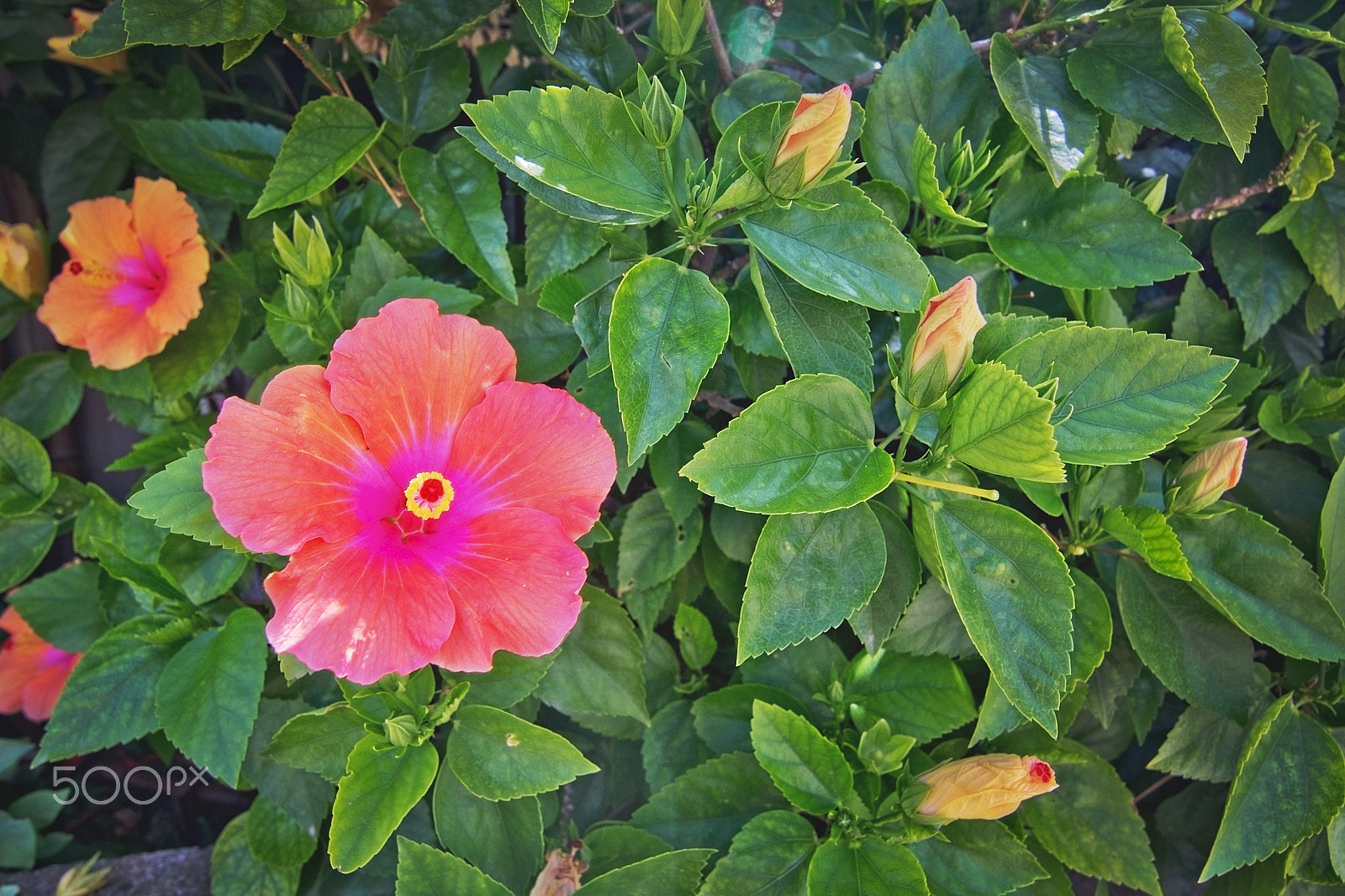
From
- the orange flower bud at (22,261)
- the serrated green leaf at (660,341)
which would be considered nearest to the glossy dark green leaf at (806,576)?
the serrated green leaf at (660,341)

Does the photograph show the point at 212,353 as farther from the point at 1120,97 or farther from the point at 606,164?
the point at 1120,97

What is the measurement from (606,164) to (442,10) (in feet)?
1.30

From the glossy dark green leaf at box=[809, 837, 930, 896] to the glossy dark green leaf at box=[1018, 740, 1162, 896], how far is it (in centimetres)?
24

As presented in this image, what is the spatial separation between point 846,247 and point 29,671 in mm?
1751

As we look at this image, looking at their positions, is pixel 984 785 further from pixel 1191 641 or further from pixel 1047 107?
pixel 1047 107

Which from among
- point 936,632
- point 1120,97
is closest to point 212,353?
point 936,632

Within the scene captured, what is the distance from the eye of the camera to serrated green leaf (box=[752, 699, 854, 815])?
0.99 meters

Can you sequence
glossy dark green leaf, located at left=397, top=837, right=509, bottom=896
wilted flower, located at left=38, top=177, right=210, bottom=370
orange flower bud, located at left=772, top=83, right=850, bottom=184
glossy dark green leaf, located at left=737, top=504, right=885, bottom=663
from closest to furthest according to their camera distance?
orange flower bud, located at left=772, top=83, right=850, bottom=184 → glossy dark green leaf, located at left=737, top=504, right=885, bottom=663 → glossy dark green leaf, located at left=397, top=837, right=509, bottom=896 → wilted flower, located at left=38, top=177, right=210, bottom=370

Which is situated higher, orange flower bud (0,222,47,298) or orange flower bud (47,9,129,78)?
orange flower bud (47,9,129,78)

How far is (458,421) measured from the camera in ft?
2.99

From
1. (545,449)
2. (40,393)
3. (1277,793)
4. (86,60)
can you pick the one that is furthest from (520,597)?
(86,60)

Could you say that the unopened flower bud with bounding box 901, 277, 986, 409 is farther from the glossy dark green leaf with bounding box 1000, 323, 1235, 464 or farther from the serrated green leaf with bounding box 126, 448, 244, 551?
the serrated green leaf with bounding box 126, 448, 244, 551

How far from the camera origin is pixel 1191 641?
105cm

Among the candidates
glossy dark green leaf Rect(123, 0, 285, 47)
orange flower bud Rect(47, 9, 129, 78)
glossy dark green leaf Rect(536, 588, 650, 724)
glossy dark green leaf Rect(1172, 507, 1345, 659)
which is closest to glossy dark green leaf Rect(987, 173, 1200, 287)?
glossy dark green leaf Rect(1172, 507, 1345, 659)
